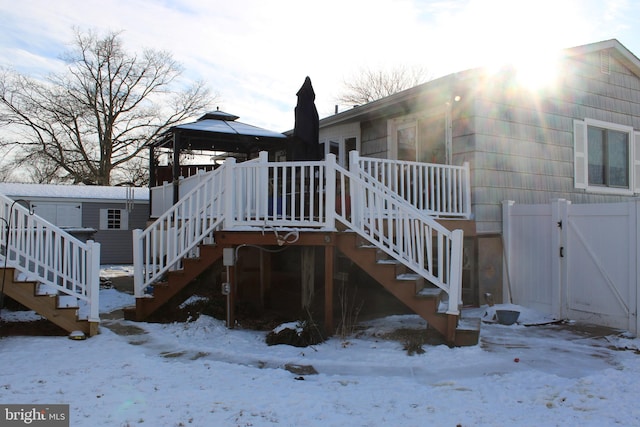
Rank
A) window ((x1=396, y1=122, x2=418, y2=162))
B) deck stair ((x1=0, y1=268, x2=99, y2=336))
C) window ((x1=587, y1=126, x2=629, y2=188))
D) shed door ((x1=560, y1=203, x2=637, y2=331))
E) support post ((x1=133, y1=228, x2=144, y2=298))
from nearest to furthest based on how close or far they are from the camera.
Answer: deck stair ((x1=0, y1=268, x2=99, y2=336)) → shed door ((x1=560, y1=203, x2=637, y2=331)) → support post ((x1=133, y1=228, x2=144, y2=298)) → window ((x1=396, y1=122, x2=418, y2=162)) → window ((x1=587, y1=126, x2=629, y2=188))

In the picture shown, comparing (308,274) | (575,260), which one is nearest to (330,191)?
(308,274)

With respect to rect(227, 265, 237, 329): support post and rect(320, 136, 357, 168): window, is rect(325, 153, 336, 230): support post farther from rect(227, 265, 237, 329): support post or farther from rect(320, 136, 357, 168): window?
rect(320, 136, 357, 168): window

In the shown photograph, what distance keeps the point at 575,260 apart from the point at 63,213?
18.1 m

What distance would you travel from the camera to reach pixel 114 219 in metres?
19.7

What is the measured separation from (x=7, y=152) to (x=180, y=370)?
28926 millimetres

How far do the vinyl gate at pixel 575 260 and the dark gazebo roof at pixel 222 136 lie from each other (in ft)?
20.6

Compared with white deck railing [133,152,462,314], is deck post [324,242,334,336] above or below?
below

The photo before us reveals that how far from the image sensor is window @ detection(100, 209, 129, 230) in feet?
63.5

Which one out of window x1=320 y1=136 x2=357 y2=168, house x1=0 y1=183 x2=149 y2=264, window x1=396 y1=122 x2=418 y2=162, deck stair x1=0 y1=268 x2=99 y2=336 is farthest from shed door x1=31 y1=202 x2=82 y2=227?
window x1=396 y1=122 x2=418 y2=162

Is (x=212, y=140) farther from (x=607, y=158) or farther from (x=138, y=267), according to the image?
(x=607, y=158)

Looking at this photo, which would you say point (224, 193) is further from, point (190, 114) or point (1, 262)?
point (190, 114)

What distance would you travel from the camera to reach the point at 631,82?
10.2m

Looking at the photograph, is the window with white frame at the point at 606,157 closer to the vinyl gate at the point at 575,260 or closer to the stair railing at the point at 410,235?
the vinyl gate at the point at 575,260

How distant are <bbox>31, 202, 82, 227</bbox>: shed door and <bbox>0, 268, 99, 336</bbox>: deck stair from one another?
13.9m
